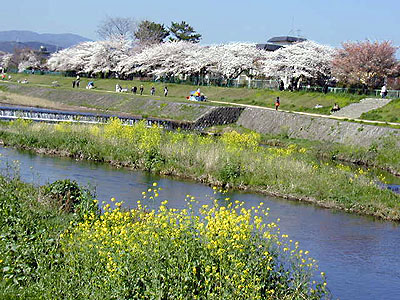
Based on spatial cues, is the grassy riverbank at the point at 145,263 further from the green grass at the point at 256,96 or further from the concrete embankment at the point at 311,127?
the green grass at the point at 256,96

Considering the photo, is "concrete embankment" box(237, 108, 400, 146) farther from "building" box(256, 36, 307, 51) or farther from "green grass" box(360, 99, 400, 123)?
"building" box(256, 36, 307, 51)

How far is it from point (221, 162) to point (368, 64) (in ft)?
118

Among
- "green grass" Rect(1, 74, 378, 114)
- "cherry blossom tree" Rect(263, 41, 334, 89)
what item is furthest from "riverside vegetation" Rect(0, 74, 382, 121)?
"cherry blossom tree" Rect(263, 41, 334, 89)

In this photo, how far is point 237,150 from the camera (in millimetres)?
25219

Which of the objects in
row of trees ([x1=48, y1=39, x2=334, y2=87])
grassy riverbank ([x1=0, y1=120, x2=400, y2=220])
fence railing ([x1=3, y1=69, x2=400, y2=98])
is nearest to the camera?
grassy riverbank ([x1=0, y1=120, x2=400, y2=220])

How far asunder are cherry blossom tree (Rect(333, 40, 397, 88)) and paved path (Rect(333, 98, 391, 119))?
28.8ft

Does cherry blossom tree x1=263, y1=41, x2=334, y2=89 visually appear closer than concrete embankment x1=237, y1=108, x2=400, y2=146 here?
No

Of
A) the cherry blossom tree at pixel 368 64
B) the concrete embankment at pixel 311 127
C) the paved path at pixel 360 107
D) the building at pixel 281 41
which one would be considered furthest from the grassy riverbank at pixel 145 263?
the building at pixel 281 41

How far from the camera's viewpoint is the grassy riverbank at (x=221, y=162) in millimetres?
21188

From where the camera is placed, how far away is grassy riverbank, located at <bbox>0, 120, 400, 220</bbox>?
69.5 feet

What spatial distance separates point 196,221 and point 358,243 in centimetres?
772

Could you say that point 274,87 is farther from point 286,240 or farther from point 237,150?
point 286,240

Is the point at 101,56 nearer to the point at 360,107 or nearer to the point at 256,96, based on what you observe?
the point at 256,96

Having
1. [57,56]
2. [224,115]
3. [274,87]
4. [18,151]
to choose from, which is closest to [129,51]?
[57,56]
